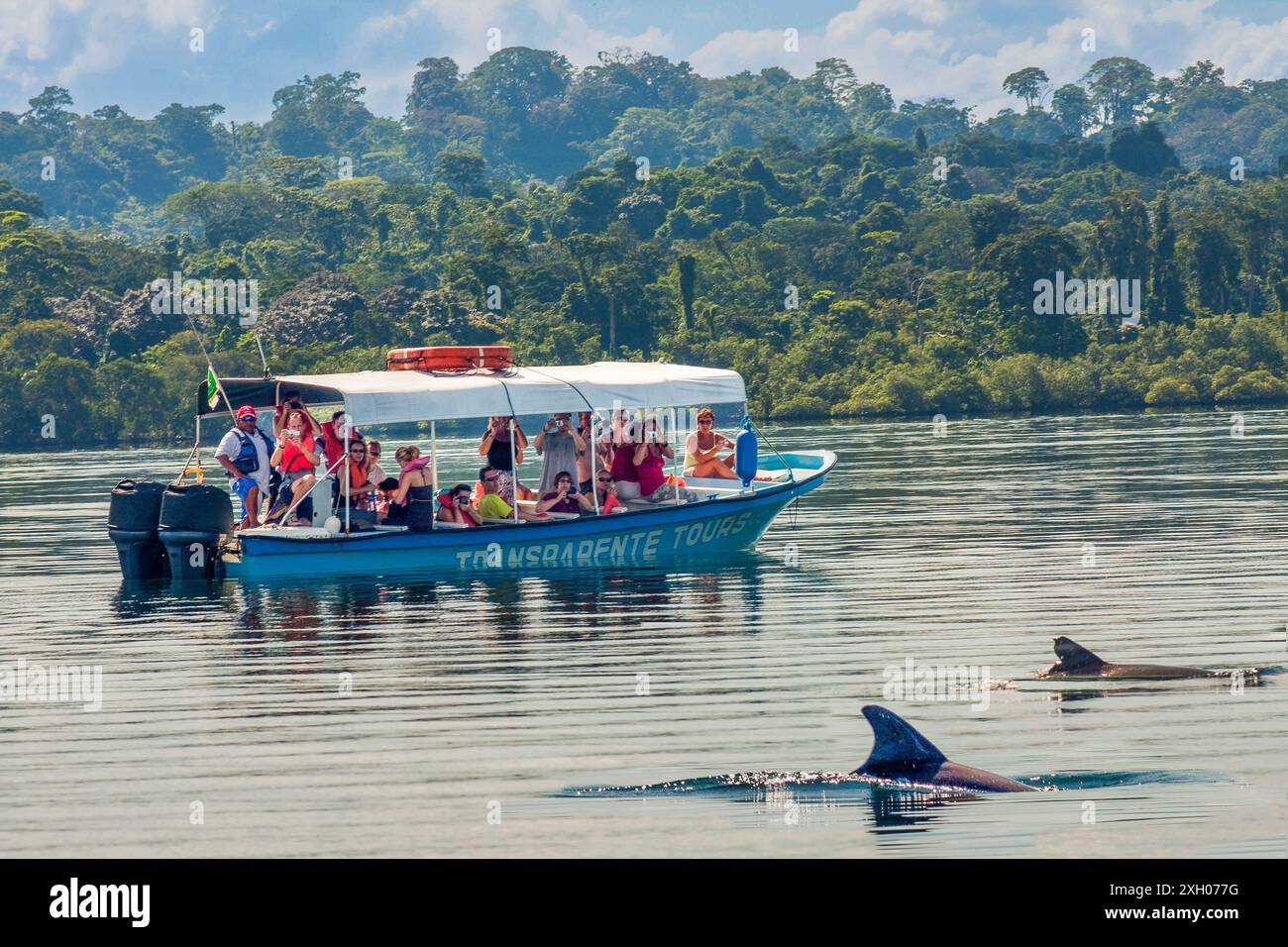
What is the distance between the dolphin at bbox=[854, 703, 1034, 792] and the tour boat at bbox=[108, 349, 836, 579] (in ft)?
40.5

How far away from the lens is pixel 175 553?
84.9 feet

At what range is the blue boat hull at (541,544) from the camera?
83.6 feet

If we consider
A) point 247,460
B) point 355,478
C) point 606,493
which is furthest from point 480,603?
point 247,460

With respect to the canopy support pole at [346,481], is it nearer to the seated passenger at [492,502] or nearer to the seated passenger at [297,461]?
the seated passenger at [297,461]

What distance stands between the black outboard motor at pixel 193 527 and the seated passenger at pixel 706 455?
6.88 meters

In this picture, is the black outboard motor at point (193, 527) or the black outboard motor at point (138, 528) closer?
the black outboard motor at point (193, 527)

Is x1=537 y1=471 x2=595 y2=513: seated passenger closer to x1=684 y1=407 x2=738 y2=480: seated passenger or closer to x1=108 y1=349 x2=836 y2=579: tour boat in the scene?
x1=108 y1=349 x2=836 y2=579: tour boat

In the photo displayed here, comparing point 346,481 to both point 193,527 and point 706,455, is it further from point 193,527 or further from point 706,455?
point 706,455

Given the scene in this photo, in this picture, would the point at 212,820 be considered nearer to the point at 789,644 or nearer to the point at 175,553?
the point at 789,644

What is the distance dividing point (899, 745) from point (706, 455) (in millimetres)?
15458

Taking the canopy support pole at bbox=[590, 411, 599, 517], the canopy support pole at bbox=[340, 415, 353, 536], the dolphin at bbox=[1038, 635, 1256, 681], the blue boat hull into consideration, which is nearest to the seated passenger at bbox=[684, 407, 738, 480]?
the blue boat hull

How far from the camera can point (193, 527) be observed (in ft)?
83.8

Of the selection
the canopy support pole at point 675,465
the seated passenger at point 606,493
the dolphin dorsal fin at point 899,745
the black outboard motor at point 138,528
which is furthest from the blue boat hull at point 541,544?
the dolphin dorsal fin at point 899,745
